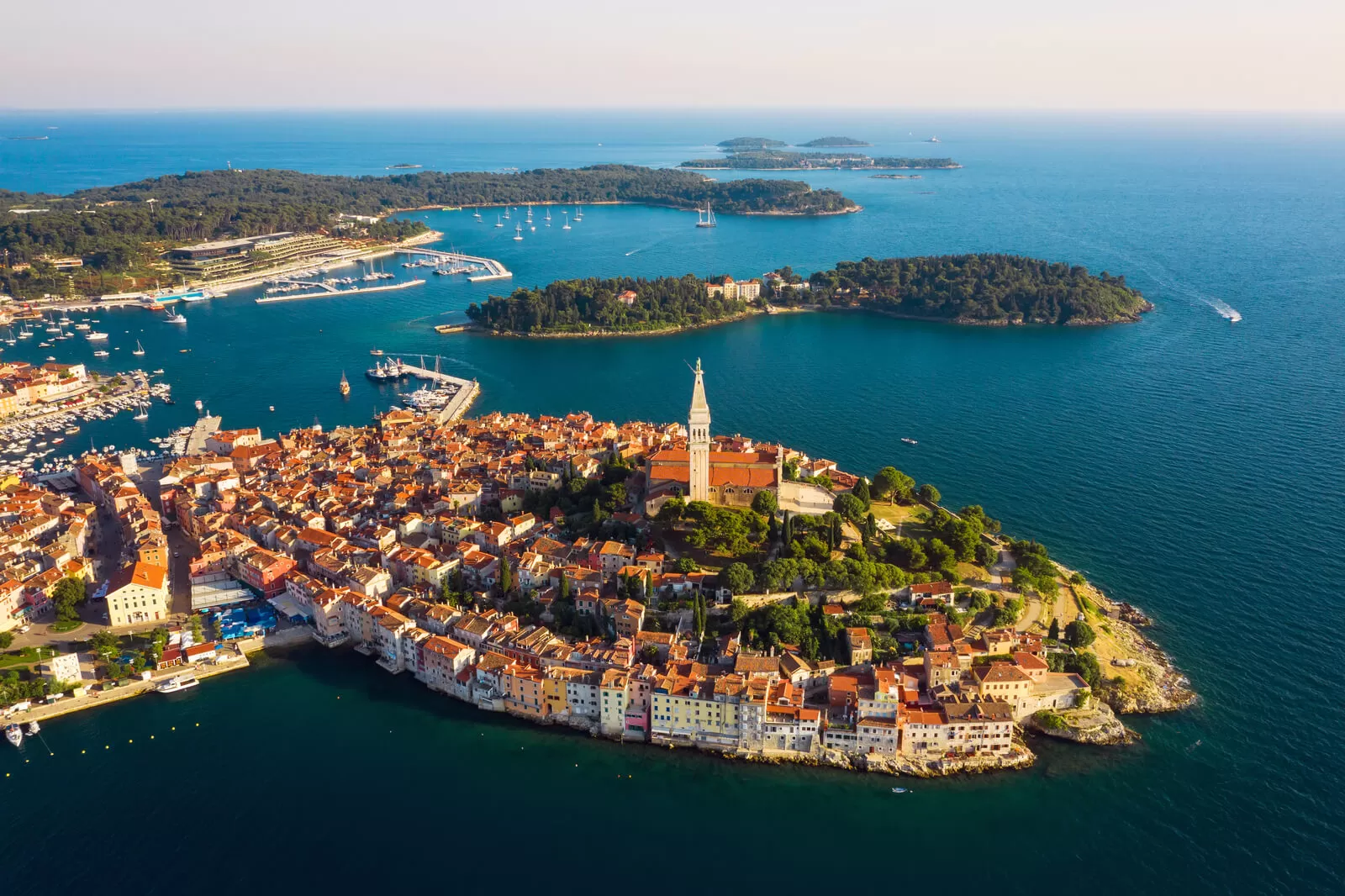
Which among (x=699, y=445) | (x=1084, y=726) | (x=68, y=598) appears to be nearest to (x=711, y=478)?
(x=699, y=445)

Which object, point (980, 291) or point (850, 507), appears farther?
point (980, 291)

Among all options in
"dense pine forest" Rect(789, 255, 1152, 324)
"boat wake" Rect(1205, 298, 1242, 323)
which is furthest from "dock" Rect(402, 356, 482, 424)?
"boat wake" Rect(1205, 298, 1242, 323)

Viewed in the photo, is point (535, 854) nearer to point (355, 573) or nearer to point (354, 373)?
point (355, 573)

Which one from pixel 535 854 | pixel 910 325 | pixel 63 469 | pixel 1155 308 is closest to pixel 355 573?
pixel 535 854

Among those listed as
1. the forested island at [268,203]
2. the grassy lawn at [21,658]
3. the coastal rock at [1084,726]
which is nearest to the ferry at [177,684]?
the grassy lawn at [21,658]

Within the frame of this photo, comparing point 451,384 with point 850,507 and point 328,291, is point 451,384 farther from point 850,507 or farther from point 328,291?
point 328,291

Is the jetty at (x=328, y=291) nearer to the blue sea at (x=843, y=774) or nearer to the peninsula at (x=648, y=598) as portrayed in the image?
the blue sea at (x=843, y=774)
